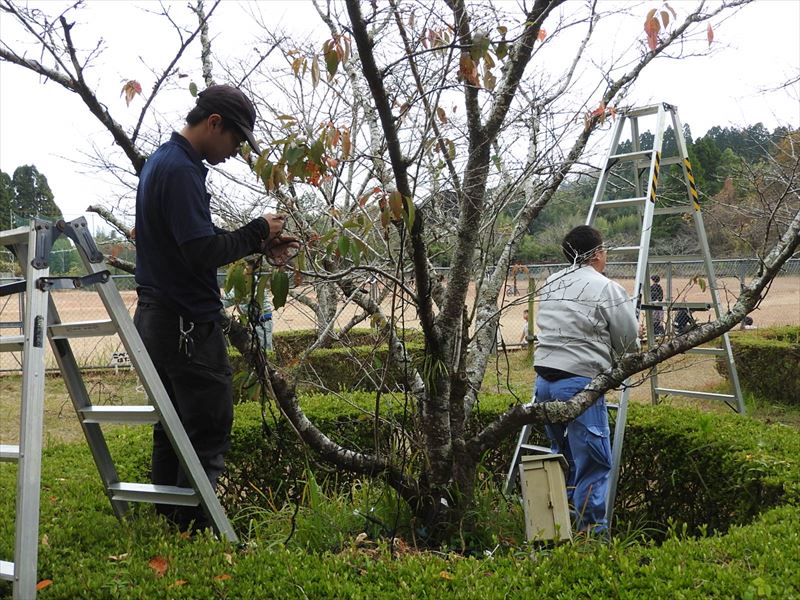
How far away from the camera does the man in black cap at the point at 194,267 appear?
2.69 metres

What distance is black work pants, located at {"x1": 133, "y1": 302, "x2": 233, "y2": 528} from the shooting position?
9.35 ft

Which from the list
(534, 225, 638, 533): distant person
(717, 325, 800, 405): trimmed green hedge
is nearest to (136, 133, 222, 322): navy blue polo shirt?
(534, 225, 638, 533): distant person

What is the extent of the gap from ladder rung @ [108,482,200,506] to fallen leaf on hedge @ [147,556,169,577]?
0.31 m

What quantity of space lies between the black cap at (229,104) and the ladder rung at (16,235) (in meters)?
0.83

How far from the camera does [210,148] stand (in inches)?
113

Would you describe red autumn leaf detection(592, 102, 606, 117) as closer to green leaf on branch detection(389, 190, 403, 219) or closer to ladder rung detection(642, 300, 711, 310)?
ladder rung detection(642, 300, 711, 310)

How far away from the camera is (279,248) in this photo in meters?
2.76

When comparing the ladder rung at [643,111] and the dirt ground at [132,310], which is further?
the dirt ground at [132,310]

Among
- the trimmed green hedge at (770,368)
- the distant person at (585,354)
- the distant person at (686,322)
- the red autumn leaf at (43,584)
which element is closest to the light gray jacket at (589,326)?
the distant person at (585,354)

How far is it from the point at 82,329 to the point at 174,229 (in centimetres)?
51

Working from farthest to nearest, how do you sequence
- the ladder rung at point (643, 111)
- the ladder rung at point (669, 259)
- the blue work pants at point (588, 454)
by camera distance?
the ladder rung at point (669, 259)
the ladder rung at point (643, 111)
the blue work pants at point (588, 454)

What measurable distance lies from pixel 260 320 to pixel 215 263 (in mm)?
400

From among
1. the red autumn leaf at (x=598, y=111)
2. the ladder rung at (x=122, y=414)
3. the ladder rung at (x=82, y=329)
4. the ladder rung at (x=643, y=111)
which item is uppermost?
the ladder rung at (x=643, y=111)

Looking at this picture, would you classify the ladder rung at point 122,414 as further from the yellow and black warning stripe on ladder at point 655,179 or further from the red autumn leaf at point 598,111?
the yellow and black warning stripe on ladder at point 655,179
